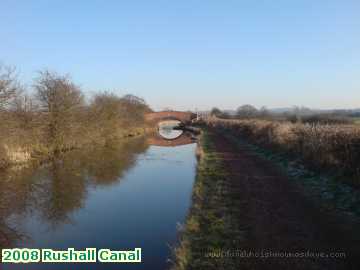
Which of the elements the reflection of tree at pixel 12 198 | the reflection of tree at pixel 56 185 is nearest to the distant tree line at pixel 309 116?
the reflection of tree at pixel 56 185

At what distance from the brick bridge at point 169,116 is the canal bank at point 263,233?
63.2m

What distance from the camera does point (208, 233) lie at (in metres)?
7.43

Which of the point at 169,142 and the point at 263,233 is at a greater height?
the point at 263,233

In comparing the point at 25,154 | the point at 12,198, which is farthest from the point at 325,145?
the point at 25,154

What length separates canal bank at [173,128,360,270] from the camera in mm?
5816

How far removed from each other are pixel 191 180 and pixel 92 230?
794cm

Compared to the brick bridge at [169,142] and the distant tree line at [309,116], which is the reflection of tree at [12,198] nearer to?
the distant tree line at [309,116]

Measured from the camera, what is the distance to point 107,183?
16.1m

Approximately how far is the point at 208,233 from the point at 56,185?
10.2 metres

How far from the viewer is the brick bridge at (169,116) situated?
7794 cm

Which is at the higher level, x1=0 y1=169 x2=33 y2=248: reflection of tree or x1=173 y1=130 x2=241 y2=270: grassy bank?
x1=173 y1=130 x2=241 y2=270: grassy bank

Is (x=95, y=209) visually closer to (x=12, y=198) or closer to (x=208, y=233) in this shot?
(x=12, y=198)

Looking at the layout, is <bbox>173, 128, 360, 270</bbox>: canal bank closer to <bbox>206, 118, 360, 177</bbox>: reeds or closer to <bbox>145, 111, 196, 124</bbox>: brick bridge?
<bbox>206, 118, 360, 177</bbox>: reeds

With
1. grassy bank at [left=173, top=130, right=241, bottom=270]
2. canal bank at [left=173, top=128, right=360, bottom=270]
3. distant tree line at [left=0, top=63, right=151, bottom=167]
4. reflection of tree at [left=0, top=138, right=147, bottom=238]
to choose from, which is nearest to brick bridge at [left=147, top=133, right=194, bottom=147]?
distant tree line at [left=0, top=63, right=151, bottom=167]
